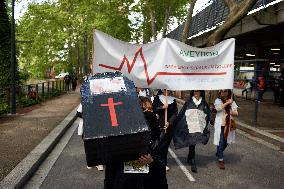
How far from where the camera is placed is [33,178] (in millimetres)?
7555

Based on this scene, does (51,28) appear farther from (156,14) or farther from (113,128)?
(113,128)

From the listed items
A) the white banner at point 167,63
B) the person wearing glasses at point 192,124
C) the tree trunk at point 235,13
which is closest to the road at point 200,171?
the person wearing glasses at point 192,124

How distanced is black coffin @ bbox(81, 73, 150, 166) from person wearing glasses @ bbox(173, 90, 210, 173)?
449cm

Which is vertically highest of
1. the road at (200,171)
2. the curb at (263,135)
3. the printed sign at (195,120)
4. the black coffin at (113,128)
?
the black coffin at (113,128)

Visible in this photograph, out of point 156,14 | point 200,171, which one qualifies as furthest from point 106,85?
point 156,14

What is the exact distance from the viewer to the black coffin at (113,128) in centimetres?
357

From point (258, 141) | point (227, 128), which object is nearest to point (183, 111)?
point (227, 128)

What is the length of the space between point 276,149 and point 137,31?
53.5m

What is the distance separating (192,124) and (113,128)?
4864mm

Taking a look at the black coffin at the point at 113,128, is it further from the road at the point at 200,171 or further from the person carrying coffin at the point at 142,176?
the road at the point at 200,171

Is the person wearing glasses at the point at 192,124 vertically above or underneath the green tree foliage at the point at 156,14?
underneath

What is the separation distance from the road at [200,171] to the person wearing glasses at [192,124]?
1.82 ft

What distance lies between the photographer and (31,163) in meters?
8.02

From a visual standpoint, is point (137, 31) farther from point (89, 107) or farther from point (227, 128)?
point (89, 107)
